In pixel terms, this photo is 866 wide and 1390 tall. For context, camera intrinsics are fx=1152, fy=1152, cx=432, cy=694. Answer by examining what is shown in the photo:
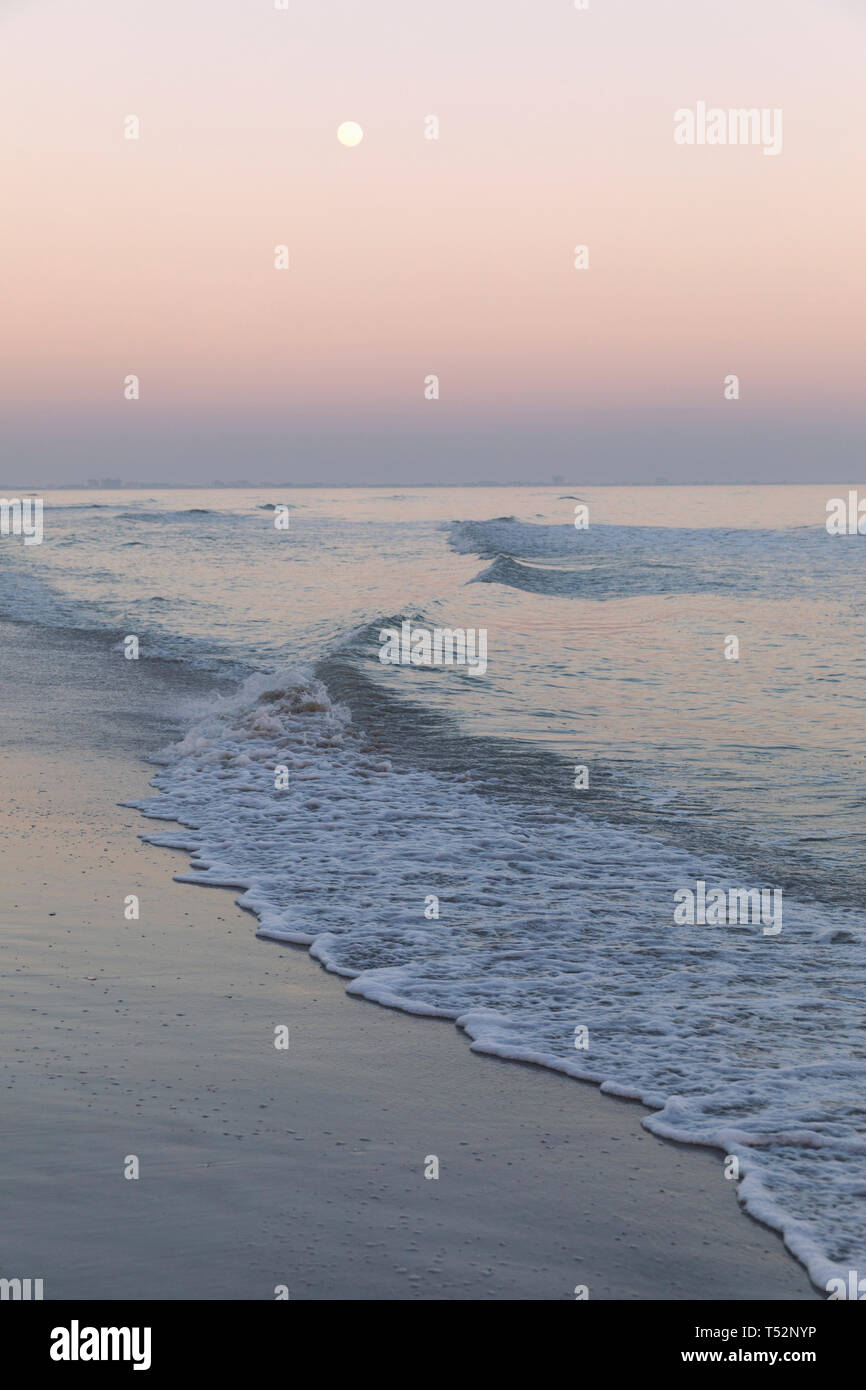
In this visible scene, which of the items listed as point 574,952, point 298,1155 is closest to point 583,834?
point 574,952

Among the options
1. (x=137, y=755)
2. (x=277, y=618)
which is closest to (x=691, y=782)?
(x=137, y=755)

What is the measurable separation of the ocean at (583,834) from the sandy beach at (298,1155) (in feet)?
0.97

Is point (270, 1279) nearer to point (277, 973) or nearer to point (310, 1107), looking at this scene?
point (310, 1107)

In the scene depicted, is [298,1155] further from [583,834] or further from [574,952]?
[583,834]

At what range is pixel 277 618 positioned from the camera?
2670 centimetres

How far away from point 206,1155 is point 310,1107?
54 cm

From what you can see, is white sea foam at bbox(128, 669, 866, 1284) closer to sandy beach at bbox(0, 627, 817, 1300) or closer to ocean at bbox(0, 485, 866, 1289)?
ocean at bbox(0, 485, 866, 1289)

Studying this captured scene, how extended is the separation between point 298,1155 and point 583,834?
5528 millimetres

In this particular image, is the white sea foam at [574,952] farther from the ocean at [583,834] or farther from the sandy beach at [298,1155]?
the sandy beach at [298,1155]

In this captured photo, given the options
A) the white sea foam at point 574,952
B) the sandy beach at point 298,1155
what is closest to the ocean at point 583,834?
the white sea foam at point 574,952

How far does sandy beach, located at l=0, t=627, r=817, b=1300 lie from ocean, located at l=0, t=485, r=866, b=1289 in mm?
294

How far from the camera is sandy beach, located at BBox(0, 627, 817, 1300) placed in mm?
3707

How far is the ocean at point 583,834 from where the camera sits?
531cm

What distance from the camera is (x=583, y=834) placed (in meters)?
9.58
